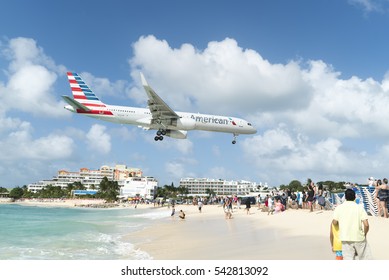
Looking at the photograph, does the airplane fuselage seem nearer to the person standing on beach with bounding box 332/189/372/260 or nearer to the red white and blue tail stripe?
the red white and blue tail stripe

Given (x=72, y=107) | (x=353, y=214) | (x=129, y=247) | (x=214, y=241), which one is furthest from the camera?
(x=72, y=107)

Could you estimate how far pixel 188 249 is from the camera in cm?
1572

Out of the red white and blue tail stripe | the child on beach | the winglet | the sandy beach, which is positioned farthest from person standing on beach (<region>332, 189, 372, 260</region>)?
the red white and blue tail stripe

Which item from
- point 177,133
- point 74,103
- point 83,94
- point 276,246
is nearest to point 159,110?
point 177,133

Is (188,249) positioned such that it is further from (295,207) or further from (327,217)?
(295,207)

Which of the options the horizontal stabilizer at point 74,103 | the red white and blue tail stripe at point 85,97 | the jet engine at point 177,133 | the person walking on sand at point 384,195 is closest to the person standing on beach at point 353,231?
the person walking on sand at point 384,195

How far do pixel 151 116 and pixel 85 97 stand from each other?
8169 millimetres

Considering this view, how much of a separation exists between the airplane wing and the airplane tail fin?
4.67 metres

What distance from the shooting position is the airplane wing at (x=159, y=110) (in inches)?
1451

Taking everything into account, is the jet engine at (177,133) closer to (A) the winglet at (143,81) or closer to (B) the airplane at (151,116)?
(B) the airplane at (151,116)

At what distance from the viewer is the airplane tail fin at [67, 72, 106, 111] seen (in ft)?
123

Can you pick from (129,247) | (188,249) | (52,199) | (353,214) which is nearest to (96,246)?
(129,247)

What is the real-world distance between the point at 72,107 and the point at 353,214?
3254cm

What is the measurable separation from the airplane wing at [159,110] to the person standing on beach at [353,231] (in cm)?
3100
